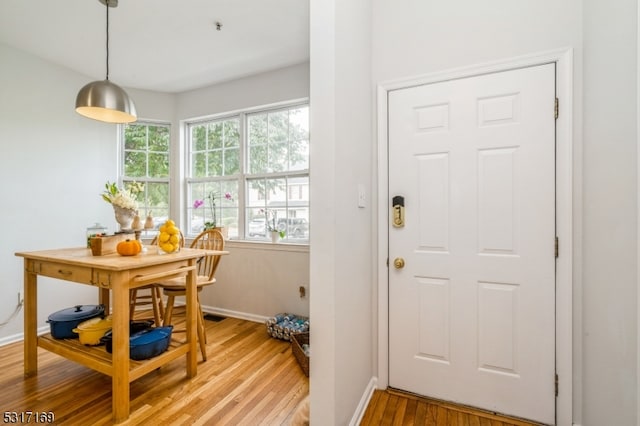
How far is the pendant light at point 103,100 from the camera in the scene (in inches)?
76.7

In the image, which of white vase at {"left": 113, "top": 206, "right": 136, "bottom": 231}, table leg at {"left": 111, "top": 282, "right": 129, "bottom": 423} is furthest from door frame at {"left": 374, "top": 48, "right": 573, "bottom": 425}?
white vase at {"left": 113, "top": 206, "right": 136, "bottom": 231}

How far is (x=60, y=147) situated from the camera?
301cm

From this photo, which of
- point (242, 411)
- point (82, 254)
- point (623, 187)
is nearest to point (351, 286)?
point (242, 411)

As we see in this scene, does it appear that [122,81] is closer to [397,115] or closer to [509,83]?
[397,115]

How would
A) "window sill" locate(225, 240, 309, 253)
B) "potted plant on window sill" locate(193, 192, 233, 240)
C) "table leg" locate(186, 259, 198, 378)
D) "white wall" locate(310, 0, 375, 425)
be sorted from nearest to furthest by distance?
"white wall" locate(310, 0, 375, 425) < "table leg" locate(186, 259, 198, 378) < "window sill" locate(225, 240, 309, 253) < "potted plant on window sill" locate(193, 192, 233, 240)

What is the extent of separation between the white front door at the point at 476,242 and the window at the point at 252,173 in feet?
4.64

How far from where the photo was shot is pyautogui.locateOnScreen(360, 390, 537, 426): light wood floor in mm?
1606

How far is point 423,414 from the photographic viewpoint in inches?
65.9

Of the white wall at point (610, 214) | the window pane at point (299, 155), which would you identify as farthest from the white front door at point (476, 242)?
the window pane at point (299, 155)

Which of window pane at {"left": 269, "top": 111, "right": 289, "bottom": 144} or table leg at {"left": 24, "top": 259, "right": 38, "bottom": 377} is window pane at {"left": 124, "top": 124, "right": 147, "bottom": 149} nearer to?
window pane at {"left": 269, "top": 111, "right": 289, "bottom": 144}

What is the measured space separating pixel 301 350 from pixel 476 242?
1480 mm

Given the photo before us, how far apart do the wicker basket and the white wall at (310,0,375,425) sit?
2.09 ft

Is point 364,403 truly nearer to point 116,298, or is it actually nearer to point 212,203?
point 116,298

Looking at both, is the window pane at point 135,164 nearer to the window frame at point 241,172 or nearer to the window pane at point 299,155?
the window frame at point 241,172
